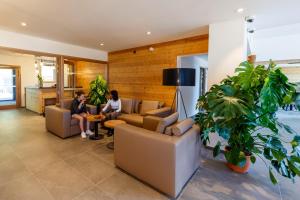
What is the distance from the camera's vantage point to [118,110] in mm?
4277

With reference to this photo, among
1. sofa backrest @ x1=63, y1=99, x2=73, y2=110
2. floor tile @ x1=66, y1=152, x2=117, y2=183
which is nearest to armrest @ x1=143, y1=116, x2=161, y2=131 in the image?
floor tile @ x1=66, y1=152, x2=117, y2=183

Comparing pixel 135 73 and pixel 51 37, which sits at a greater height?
pixel 51 37

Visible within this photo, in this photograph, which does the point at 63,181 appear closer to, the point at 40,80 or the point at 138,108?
A: the point at 138,108

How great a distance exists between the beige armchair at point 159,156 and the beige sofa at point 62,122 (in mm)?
1948

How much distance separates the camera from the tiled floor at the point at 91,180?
1.93m

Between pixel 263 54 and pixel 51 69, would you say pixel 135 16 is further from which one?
pixel 51 69

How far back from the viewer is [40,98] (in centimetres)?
623

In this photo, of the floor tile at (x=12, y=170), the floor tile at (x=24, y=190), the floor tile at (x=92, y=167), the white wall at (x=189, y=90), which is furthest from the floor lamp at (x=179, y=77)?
the floor tile at (x=12, y=170)

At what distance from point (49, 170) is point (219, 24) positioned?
3981 millimetres

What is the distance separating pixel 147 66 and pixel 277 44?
12.6ft

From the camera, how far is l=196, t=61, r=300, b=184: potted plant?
6.26 ft

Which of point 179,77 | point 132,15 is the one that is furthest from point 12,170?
point 179,77

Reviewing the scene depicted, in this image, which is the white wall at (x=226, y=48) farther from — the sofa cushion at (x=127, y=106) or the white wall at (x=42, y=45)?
the white wall at (x=42, y=45)

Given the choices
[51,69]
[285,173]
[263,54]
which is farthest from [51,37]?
[263,54]
